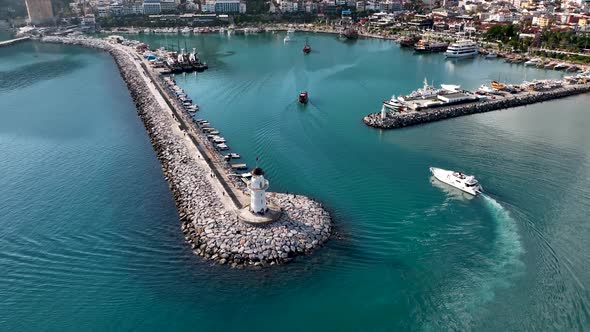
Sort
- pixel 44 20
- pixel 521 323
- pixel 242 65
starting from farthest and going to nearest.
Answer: pixel 44 20 < pixel 242 65 < pixel 521 323

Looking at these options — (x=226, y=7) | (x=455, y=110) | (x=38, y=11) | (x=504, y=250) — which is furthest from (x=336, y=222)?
(x=38, y=11)

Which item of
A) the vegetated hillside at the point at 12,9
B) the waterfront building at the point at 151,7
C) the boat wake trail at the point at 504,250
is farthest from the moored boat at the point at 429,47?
the vegetated hillside at the point at 12,9

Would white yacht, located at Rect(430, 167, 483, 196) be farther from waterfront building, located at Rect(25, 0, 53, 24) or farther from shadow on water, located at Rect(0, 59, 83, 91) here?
waterfront building, located at Rect(25, 0, 53, 24)

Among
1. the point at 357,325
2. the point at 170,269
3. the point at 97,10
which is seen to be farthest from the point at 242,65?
the point at 97,10

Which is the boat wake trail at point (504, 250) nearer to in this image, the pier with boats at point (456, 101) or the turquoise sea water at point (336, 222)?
the turquoise sea water at point (336, 222)

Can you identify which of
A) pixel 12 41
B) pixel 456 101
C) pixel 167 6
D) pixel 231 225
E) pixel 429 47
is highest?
pixel 167 6

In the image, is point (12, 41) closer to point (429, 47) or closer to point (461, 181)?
point (429, 47)

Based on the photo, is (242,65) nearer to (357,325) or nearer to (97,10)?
(357,325)
